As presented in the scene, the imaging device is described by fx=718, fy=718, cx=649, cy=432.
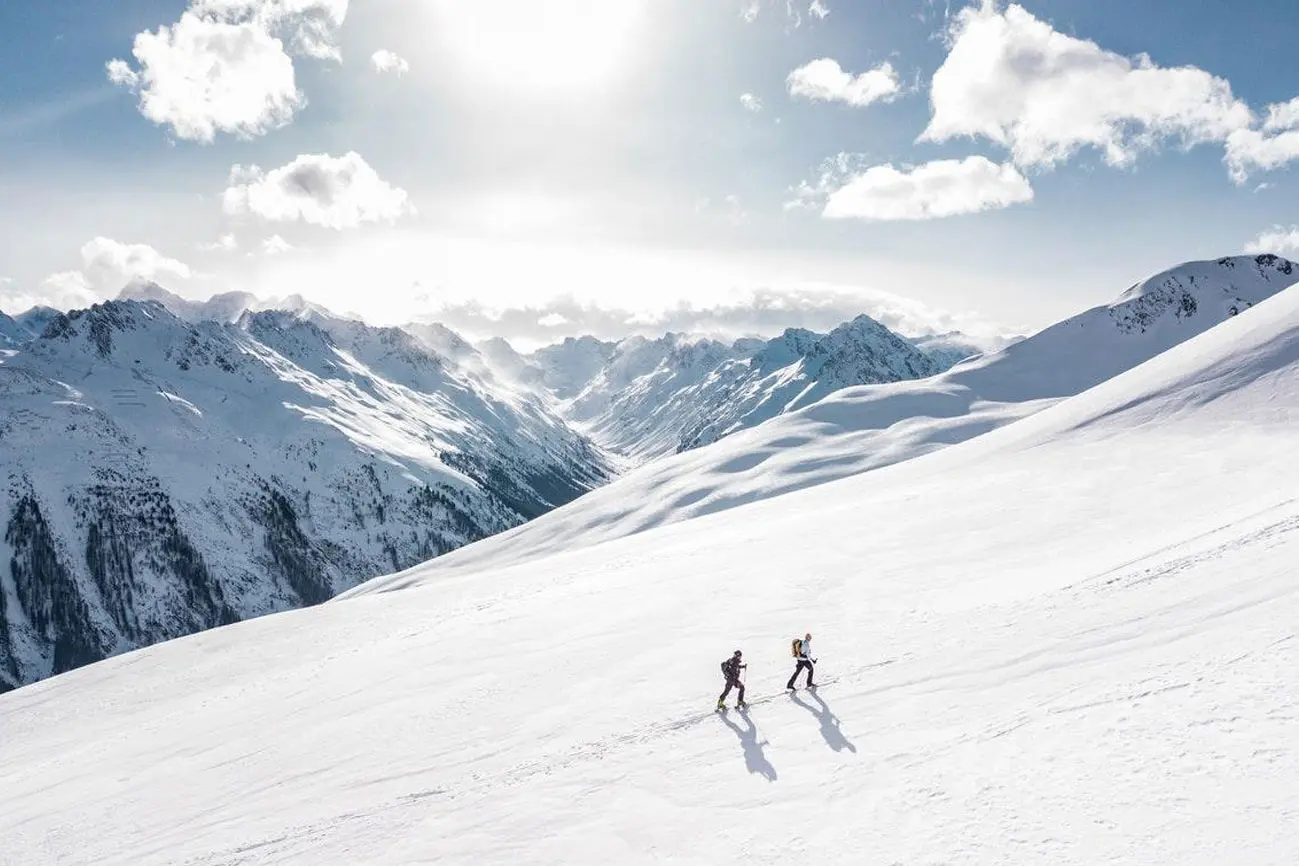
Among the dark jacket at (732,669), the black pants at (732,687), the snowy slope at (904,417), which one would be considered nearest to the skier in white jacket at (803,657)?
the black pants at (732,687)

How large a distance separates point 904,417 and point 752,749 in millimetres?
122718

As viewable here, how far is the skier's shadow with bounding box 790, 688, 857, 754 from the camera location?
15.9 metres

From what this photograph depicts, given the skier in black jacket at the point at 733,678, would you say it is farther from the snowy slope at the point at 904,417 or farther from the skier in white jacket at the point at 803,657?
the snowy slope at the point at 904,417

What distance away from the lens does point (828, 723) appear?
56.6 feet

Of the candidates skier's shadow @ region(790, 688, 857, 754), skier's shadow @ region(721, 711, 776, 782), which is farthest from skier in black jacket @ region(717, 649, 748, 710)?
skier's shadow @ region(790, 688, 857, 754)

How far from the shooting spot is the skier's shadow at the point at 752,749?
1567 cm

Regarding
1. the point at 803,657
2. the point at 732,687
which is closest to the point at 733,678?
the point at 732,687

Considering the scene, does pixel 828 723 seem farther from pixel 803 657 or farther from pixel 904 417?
pixel 904 417

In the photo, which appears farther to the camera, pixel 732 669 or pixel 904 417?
pixel 904 417

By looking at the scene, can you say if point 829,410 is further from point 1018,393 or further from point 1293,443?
point 1293,443

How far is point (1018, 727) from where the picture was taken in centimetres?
1466

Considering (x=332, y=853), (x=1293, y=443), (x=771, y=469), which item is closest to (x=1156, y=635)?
(x=332, y=853)

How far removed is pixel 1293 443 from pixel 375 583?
108 metres

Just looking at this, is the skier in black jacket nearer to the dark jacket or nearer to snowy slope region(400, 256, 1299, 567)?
the dark jacket
